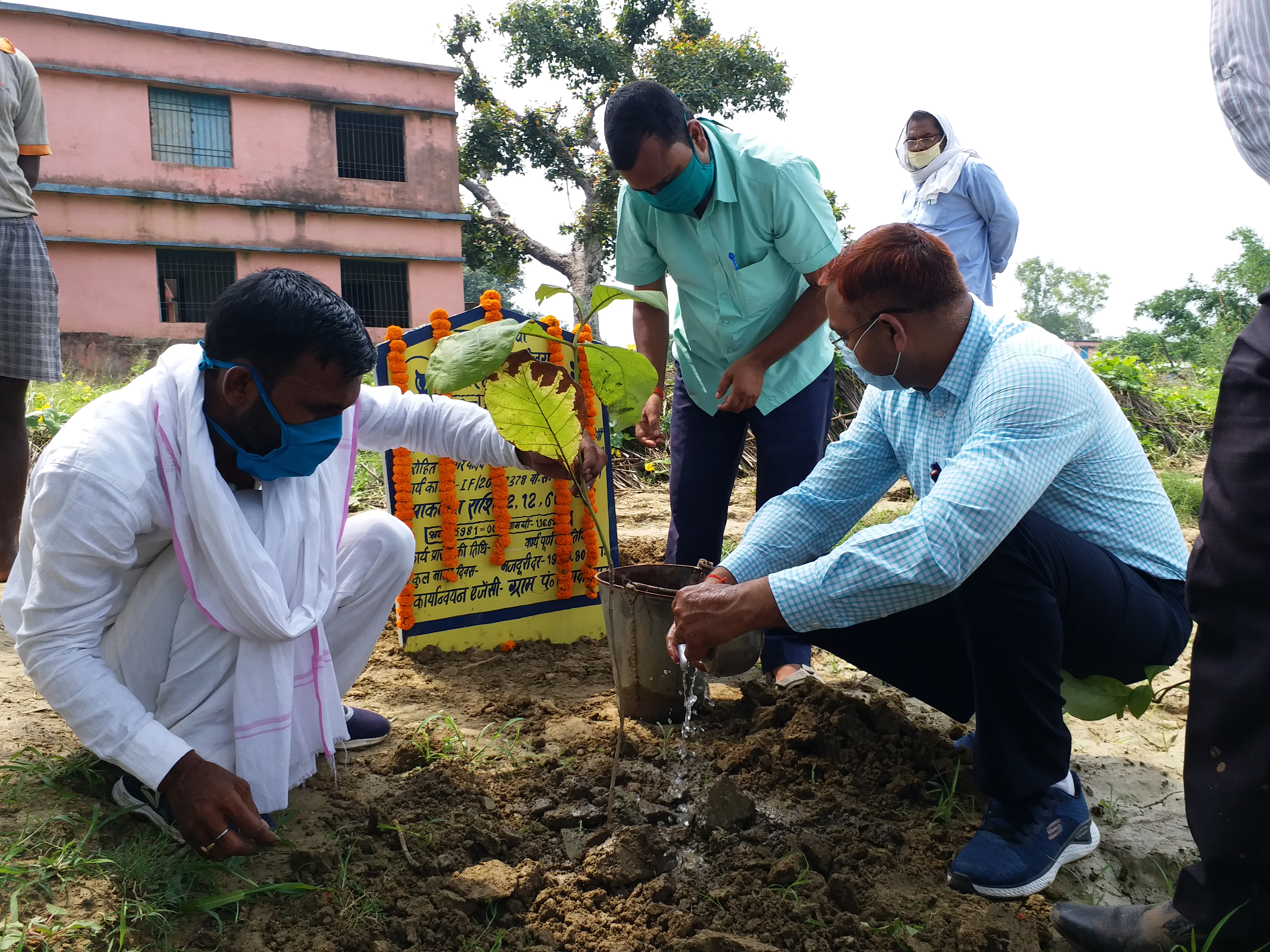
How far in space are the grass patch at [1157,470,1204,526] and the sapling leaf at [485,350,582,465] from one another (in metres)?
4.30

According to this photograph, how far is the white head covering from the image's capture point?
4.50m

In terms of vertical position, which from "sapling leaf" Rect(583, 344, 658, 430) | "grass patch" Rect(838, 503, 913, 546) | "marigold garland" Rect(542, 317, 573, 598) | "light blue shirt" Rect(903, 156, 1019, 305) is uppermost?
"light blue shirt" Rect(903, 156, 1019, 305)

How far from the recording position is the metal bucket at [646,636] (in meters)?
2.23

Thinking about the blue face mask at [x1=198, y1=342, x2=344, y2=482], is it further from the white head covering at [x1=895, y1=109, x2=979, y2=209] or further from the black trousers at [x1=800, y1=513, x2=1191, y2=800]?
the white head covering at [x1=895, y1=109, x2=979, y2=209]

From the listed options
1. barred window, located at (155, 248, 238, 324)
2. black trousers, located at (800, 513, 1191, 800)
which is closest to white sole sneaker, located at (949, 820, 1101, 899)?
black trousers, located at (800, 513, 1191, 800)

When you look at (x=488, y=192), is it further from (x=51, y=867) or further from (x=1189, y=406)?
(x=51, y=867)

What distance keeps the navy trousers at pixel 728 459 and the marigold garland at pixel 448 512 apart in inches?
29.5

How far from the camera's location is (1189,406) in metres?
8.66

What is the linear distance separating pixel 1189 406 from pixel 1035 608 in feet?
28.0

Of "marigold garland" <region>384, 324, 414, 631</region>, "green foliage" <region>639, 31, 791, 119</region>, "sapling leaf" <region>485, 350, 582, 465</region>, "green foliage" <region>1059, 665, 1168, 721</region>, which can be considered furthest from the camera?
"green foliage" <region>639, 31, 791, 119</region>

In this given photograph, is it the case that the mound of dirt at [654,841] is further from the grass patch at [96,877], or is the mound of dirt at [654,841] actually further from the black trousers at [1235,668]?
the black trousers at [1235,668]

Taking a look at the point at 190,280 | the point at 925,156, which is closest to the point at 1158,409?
the point at 925,156

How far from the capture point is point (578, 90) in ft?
59.6

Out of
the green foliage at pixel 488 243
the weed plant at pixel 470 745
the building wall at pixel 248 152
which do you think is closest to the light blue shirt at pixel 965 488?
the weed plant at pixel 470 745
